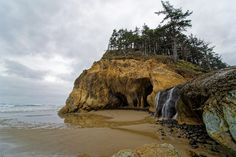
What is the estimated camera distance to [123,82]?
97.6 feet

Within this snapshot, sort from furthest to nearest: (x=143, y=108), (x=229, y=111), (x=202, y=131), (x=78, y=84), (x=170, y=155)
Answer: (x=78, y=84) < (x=143, y=108) < (x=202, y=131) < (x=229, y=111) < (x=170, y=155)

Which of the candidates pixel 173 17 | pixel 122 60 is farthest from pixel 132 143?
pixel 173 17

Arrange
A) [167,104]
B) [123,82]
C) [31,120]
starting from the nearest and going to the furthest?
1. [167,104]
2. [31,120]
3. [123,82]

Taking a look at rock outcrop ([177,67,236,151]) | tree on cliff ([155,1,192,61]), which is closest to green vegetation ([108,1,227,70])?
tree on cliff ([155,1,192,61])

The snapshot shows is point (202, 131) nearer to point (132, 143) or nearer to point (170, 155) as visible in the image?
point (132, 143)

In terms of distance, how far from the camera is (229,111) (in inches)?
281

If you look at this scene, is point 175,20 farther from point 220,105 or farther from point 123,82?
point 220,105

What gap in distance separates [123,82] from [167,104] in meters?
13.1

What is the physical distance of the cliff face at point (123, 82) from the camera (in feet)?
81.8

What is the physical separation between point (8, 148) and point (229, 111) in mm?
9142

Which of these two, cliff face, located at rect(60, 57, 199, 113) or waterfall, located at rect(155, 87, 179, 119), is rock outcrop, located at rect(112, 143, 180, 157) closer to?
waterfall, located at rect(155, 87, 179, 119)

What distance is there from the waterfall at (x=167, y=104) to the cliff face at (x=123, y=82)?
181 inches

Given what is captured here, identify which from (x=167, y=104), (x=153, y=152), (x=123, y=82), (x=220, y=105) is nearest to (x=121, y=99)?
(x=123, y=82)

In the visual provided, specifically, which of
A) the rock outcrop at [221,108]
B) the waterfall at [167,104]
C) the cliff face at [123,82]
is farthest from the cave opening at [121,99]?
the rock outcrop at [221,108]
